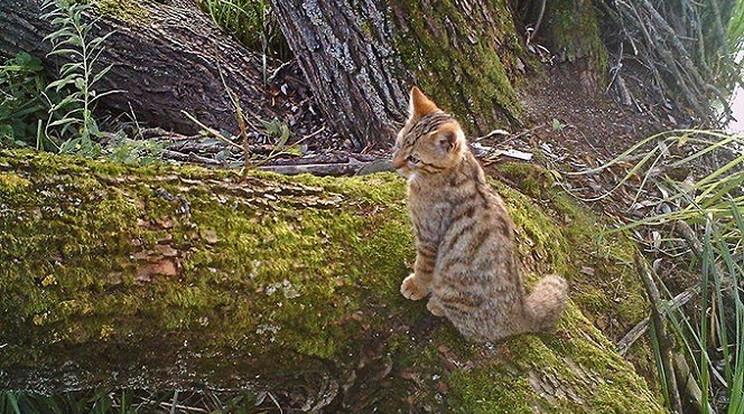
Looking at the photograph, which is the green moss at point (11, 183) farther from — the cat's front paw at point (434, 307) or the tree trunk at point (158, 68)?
the tree trunk at point (158, 68)

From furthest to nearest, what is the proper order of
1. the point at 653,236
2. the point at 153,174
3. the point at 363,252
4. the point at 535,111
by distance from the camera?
the point at 535,111 < the point at 653,236 < the point at 363,252 < the point at 153,174

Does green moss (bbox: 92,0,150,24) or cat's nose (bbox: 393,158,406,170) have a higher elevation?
green moss (bbox: 92,0,150,24)

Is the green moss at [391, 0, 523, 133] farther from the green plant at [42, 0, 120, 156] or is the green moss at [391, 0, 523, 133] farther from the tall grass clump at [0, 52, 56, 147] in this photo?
the tall grass clump at [0, 52, 56, 147]

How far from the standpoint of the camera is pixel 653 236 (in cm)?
264

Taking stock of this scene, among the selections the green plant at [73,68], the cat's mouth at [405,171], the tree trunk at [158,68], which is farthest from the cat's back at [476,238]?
the tree trunk at [158,68]

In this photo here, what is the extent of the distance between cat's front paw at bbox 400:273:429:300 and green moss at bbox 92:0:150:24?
2.12 m

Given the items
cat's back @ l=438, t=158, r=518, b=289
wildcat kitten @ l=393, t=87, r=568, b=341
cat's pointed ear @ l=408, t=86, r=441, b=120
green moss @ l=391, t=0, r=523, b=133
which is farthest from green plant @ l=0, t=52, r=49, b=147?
cat's back @ l=438, t=158, r=518, b=289

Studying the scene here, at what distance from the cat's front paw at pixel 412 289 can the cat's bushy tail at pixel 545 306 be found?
0.28m

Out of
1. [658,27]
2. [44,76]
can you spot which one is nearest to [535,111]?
[658,27]

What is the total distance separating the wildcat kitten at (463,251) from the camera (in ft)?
6.02

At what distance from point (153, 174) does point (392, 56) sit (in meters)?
1.31

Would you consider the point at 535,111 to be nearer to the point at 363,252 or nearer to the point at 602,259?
the point at 602,259

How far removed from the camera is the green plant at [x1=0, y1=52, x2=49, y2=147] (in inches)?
124

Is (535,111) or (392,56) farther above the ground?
(392,56)
